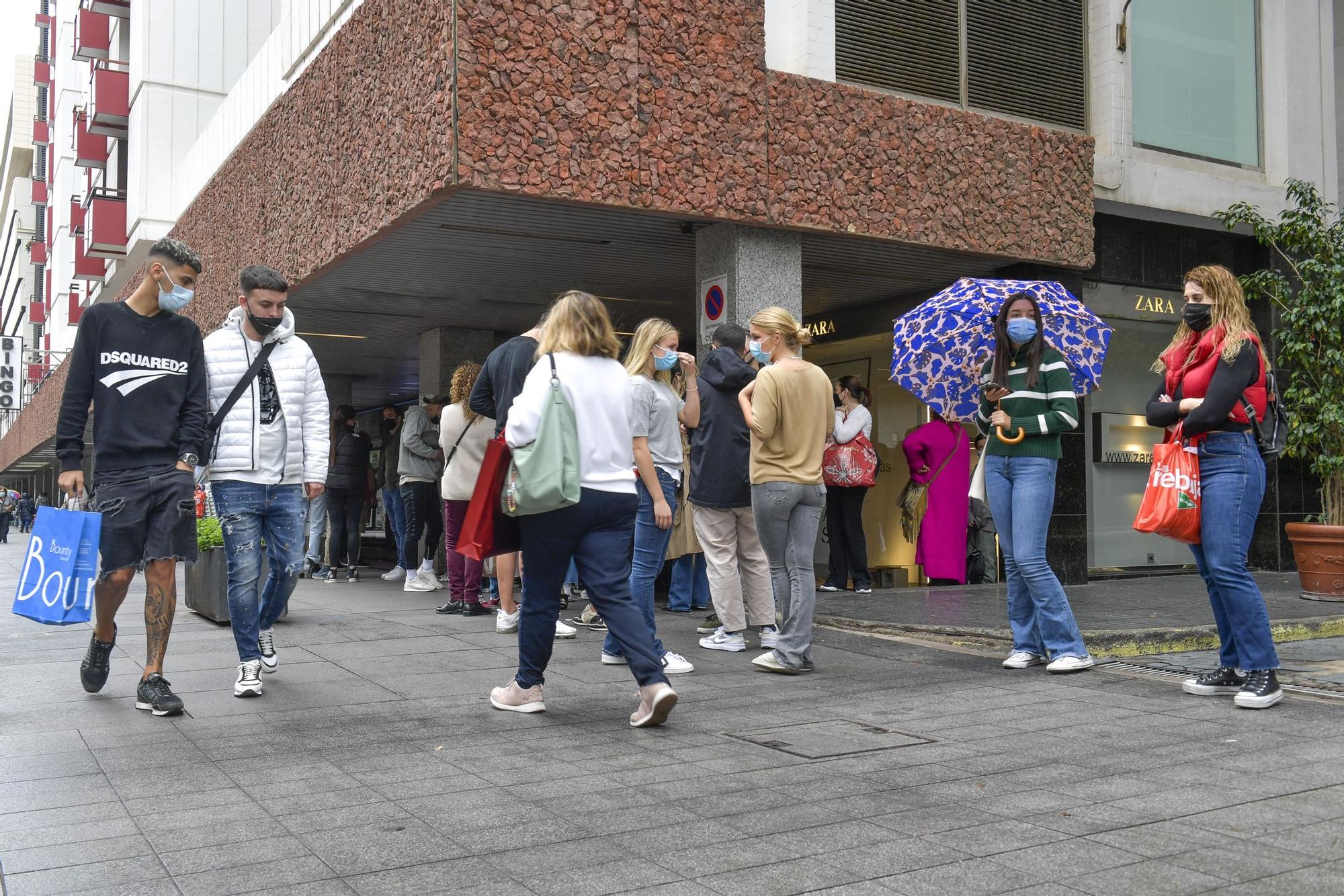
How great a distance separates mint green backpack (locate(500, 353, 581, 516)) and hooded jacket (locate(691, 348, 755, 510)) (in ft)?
7.86

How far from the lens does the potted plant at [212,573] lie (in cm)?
868

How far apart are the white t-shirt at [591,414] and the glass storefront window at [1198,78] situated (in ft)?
30.1

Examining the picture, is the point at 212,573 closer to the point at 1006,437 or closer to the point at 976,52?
the point at 1006,437

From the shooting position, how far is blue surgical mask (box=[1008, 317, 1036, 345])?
6598 millimetres

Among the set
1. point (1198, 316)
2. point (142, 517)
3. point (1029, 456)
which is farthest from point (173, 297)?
point (1198, 316)

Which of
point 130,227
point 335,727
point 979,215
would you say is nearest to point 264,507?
point 335,727

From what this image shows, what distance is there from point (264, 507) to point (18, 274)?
3017 inches

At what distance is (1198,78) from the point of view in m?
13.0

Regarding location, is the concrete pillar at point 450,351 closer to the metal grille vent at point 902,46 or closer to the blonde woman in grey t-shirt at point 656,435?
the metal grille vent at point 902,46

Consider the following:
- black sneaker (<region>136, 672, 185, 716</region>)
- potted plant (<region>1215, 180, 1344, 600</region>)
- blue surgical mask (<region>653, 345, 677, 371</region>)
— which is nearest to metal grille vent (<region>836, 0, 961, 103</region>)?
potted plant (<region>1215, 180, 1344, 600</region>)

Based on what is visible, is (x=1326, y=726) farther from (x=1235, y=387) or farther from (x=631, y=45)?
(x=631, y=45)

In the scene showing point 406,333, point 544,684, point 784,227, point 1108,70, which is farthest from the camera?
point 406,333

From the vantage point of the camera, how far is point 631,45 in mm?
9141

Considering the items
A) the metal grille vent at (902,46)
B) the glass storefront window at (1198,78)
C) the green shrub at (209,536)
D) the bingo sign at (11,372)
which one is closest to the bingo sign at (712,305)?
the metal grille vent at (902,46)
